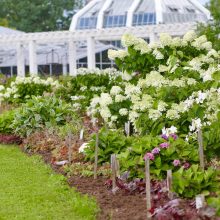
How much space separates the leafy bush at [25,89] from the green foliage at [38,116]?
4559mm

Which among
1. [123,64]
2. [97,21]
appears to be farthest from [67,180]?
[97,21]

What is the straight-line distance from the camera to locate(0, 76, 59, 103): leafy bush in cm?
1838

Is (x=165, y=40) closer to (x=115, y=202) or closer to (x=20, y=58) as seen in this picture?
(x=115, y=202)

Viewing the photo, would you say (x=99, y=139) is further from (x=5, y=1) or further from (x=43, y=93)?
(x=5, y=1)

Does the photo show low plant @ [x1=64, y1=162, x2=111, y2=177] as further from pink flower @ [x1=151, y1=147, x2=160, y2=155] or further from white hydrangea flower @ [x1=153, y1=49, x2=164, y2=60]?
white hydrangea flower @ [x1=153, y1=49, x2=164, y2=60]

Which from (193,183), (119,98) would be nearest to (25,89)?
(119,98)

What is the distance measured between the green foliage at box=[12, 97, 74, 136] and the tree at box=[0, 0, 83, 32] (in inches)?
1872

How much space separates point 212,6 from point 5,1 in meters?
45.9

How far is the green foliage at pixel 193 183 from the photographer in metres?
6.53

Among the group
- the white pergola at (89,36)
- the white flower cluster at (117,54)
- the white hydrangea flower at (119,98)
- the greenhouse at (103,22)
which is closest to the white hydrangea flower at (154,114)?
the white hydrangea flower at (119,98)

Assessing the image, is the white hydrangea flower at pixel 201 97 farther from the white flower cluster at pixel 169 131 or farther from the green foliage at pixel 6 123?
the green foliage at pixel 6 123

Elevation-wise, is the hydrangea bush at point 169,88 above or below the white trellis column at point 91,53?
below

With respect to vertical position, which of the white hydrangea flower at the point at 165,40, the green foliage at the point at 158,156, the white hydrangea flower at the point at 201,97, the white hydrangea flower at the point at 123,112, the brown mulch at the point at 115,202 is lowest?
the brown mulch at the point at 115,202

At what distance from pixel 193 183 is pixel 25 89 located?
12311 millimetres
